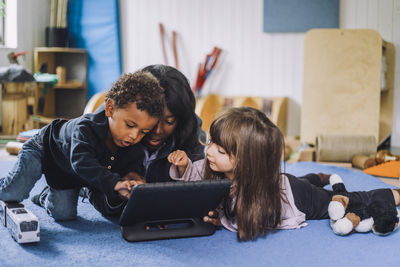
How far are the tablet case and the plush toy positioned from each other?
36 centimetres

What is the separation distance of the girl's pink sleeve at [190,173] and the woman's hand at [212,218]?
0.12 metres

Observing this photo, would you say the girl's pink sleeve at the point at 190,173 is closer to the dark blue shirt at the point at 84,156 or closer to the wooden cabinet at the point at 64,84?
the dark blue shirt at the point at 84,156

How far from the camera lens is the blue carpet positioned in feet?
3.97

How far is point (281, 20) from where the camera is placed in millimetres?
3375

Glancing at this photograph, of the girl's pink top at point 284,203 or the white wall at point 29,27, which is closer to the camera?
the girl's pink top at point 284,203

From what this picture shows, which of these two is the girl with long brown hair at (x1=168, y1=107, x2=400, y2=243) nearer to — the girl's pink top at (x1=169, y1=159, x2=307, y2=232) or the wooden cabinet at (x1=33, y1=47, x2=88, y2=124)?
the girl's pink top at (x1=169, y1=159, x2=307, y2=232)

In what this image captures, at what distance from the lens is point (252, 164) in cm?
138

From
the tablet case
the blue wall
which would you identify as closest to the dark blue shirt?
the tablet case

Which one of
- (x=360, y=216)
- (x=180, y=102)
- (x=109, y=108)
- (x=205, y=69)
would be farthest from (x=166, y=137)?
(x=205, y=69)

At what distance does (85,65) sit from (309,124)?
1.84m

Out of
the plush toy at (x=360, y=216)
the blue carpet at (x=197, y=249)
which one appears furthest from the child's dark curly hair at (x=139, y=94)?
the plush toy at (x=360, y=216)

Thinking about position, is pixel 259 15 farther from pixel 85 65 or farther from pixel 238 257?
pixel 238 257

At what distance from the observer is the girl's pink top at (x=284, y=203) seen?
1487 millimetres

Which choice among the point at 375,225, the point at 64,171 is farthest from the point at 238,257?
the point at 64,171
